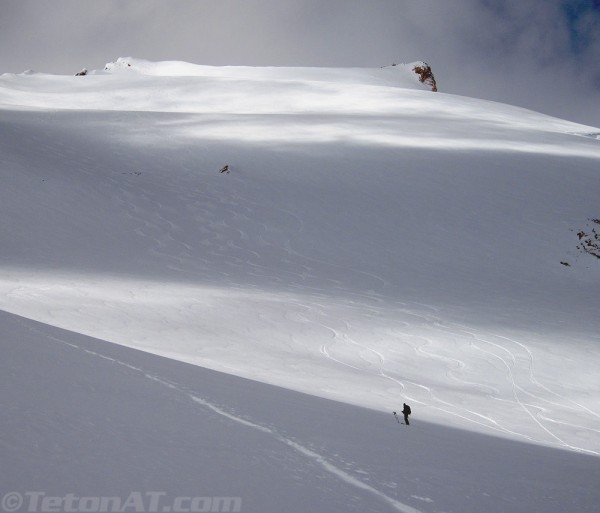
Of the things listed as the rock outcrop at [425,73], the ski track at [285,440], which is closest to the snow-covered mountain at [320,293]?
the ski track at [285,440]

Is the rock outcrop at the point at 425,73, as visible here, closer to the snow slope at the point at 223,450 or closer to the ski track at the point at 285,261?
the ski track at the point at 285,261

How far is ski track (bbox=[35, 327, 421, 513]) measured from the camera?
9.12ft

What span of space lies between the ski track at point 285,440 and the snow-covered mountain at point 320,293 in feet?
0.05

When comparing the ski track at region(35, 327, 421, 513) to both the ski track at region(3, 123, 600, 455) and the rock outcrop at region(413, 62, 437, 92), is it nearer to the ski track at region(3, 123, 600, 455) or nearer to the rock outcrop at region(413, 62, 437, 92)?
the ski track at region(3, 123, 600, 455)

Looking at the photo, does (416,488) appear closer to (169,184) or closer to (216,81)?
(169,184)

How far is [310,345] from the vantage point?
23.4ft

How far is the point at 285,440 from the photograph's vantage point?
335 cm

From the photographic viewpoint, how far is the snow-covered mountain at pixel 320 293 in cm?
331

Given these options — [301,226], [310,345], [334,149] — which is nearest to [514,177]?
[334,149]

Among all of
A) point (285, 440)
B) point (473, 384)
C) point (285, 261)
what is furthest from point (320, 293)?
point (285, 440)

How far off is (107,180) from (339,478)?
39.2 ft

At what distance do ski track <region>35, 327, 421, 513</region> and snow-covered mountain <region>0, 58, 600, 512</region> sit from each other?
17 mm

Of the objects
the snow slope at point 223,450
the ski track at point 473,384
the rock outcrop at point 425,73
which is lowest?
the snow slope at point 223,450

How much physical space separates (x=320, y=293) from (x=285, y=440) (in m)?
6.22
